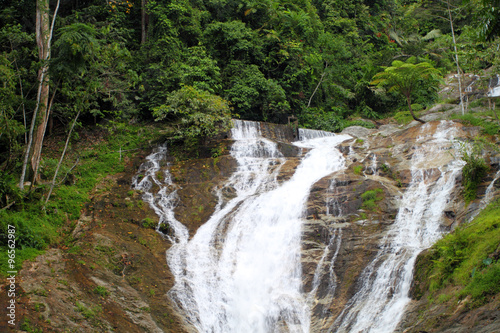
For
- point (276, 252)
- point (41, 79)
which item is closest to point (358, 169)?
point (276, 252)

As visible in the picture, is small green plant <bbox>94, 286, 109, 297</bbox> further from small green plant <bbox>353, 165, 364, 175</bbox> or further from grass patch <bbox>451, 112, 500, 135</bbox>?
grass patch <bbox>451, 112, 500, 135</bbox>

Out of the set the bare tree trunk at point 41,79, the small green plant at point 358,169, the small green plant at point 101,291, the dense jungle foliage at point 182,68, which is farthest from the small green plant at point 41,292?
the small green plant at point 358,169

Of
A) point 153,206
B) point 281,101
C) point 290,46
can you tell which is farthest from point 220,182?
point 290,46

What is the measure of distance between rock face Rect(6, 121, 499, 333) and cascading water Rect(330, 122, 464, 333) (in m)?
0.15

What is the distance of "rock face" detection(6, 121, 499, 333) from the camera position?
873 centimetres

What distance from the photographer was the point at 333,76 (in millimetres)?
29797

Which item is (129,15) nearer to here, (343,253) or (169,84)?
(169,84)

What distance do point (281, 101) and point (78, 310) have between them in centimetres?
1847

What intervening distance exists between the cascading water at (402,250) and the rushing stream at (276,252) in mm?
27

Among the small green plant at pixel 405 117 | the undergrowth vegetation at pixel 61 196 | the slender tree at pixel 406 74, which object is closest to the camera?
the undergrowth vegetation at pixel 61 196

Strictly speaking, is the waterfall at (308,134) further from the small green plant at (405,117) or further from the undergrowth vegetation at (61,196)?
the undergrowth vegetation at (61,196)

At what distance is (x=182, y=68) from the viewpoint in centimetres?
2119

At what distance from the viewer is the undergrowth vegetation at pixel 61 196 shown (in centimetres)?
1012

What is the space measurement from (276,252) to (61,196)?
8.11 m
